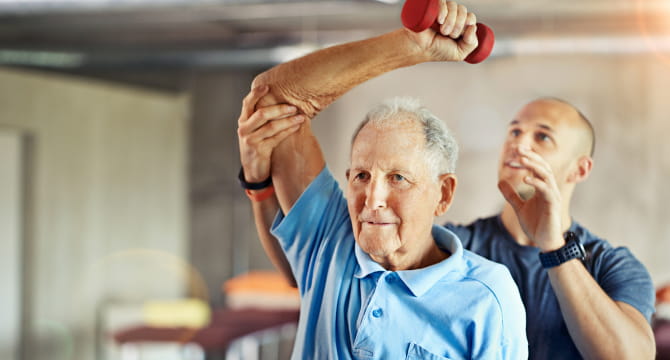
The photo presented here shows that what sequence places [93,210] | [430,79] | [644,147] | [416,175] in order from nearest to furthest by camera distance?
[416,175] → [430,79] → [644,147] → [93,210]

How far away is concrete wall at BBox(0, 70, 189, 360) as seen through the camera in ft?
17.0

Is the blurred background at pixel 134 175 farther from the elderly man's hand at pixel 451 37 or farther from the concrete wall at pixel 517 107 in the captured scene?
the elderly man's hand at pixel 451 37

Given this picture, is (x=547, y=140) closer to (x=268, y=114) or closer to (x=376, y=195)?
(x=376, y=195)

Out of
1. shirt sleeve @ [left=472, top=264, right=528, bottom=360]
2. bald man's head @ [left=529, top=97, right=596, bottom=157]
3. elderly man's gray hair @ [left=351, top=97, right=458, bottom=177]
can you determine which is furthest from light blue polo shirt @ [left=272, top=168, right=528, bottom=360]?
bald man's head @ [left=529, top=97, right=596, bottom=157]

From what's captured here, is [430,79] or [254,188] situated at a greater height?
[430,79]

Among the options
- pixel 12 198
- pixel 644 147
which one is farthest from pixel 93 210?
pixel 644 147

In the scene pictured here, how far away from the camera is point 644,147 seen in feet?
5.00

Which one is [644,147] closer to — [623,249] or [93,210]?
[623,249]

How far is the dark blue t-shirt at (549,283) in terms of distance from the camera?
3.20ft

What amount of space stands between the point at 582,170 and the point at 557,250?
5.3 inches

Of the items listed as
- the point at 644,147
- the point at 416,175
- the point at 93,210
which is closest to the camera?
the point at 416,175

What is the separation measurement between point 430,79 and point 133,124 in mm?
4699

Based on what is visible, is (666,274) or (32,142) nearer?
(666,274)

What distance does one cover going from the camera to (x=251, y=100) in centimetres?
105
